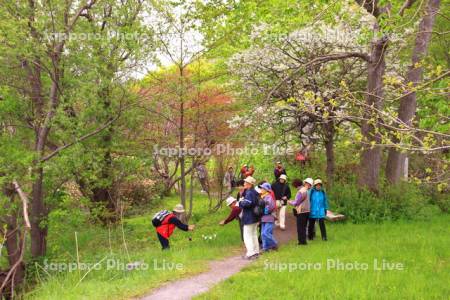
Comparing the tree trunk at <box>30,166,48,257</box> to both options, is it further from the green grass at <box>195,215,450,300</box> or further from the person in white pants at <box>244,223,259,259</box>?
the green grass at <box>195,215,450,300</box>

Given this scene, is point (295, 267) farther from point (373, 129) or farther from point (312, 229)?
point (373, 129)

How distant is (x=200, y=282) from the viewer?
28.3 ft

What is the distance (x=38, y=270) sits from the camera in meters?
12.4

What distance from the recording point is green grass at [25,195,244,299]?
8820 millimetres

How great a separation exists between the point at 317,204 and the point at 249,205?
82.0 inches

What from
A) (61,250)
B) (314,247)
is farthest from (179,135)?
(314,247)

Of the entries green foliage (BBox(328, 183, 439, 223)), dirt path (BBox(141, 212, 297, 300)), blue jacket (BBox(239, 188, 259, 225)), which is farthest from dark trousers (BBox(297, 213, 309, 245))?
green foliage (BBox(328, 183, 439, 223))

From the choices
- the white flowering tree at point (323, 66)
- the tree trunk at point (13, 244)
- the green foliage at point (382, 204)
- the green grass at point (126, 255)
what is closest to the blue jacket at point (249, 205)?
the green grass at point (126, 255)

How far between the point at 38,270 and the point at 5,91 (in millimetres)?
5185

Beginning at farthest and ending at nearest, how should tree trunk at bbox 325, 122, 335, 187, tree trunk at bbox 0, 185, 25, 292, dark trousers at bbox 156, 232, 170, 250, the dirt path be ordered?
tree trunk at bbox 325, 122, 335, 187 → tree trunk at bbox 0, 185, 25, 292 → dark trousers at bbox 156, 232, 170, 250 → the dirt path

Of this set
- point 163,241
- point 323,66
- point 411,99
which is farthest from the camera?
point 323,66

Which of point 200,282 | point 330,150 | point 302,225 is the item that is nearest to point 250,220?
point 302,225

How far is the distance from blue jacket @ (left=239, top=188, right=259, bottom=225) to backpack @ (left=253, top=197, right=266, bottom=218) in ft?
0.17

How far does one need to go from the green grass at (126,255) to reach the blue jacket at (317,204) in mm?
2341
